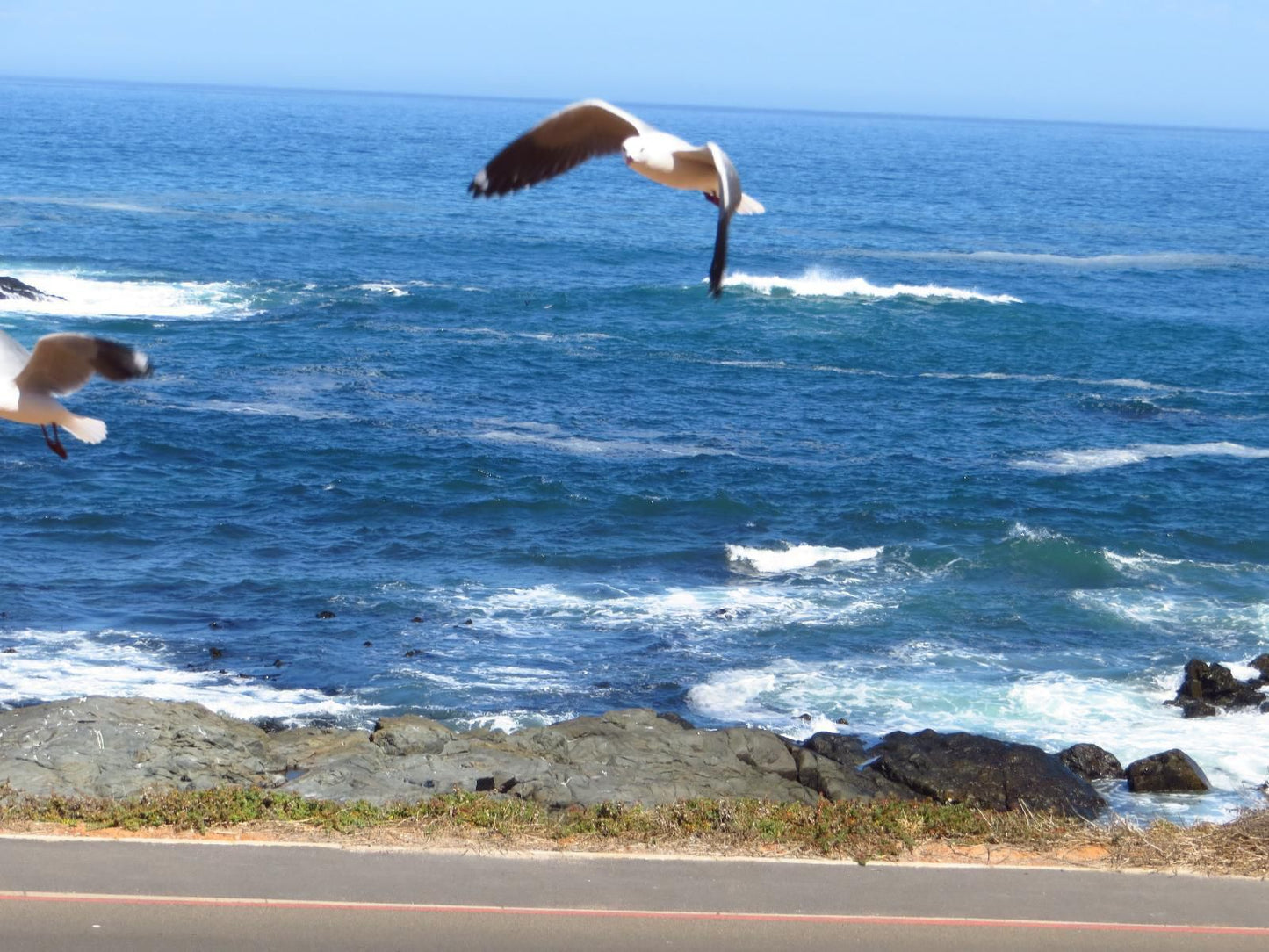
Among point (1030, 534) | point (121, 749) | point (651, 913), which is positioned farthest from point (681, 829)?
point (1030, 534)

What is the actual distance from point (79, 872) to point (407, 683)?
38.0ft

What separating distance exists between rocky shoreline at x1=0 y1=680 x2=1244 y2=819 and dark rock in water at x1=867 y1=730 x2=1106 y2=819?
0.07ft

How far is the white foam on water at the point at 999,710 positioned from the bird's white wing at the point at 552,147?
14.3m

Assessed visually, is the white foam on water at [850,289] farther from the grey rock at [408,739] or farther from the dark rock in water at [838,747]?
the grey rock at [408,739]

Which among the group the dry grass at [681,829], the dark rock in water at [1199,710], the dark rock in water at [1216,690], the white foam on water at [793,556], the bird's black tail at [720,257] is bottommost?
the white foam on water at [793,556]

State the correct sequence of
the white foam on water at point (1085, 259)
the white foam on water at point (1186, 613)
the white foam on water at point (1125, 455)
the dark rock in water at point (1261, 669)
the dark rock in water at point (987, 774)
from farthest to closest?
1. the white foam on water at point (1085, 259)
2. the white foam on water at point (1125, 455)
3. the white foam on water at point (1186, 613)
4. the dark rock in water at point (1261, 669)
5. the dark rock in water at point (987, 774)

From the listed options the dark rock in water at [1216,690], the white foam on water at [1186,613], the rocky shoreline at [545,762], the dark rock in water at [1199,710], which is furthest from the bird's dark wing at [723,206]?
the white foam on water at [1186,613]

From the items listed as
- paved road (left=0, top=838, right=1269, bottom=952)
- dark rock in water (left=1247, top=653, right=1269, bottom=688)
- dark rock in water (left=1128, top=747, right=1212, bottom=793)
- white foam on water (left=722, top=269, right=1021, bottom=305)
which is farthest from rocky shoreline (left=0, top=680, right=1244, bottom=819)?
white foam on water (left=722, top=269, right=1021, bottom=305)

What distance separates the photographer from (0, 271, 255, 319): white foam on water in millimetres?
52594

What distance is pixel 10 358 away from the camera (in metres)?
7.86

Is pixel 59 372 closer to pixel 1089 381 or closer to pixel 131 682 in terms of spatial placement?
pixel 131 682

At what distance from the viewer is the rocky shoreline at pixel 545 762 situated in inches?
599

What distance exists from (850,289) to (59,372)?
60569 millimetres

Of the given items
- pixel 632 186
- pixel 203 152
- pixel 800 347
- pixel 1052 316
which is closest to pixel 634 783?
pixel 800 347
